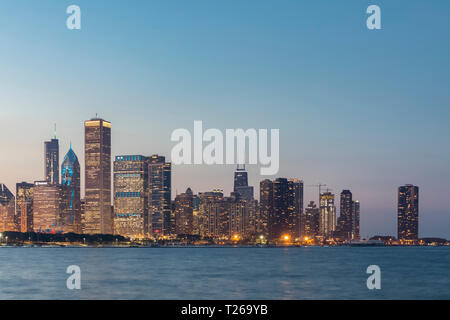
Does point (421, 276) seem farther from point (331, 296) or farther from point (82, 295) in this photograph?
point (82, 295)

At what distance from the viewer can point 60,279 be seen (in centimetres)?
9244

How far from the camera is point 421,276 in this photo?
110 metres
